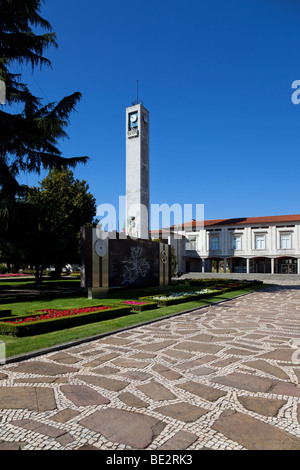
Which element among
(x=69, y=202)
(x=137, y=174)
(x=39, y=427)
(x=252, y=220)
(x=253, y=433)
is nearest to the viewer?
(x=253, y=433)

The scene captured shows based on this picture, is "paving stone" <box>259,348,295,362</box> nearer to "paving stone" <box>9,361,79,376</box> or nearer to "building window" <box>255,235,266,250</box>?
"paving stone" <box>9,361,79,376</box>

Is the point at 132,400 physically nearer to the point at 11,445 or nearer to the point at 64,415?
the point at 64,415

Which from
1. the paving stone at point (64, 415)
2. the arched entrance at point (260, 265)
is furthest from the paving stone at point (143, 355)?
the arched entrance at point (260, 265)

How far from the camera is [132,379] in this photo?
5359mm

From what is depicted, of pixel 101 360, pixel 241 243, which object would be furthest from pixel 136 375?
pixel 241 243

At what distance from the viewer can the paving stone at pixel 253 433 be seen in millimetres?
3350

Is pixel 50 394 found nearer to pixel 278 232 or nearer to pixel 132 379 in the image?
pixel 132 379

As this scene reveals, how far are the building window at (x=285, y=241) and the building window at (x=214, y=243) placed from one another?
1060cm

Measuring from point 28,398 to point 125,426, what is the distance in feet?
5.57

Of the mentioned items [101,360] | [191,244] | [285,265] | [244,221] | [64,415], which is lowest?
[285,265]

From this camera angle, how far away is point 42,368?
19.4 ft
